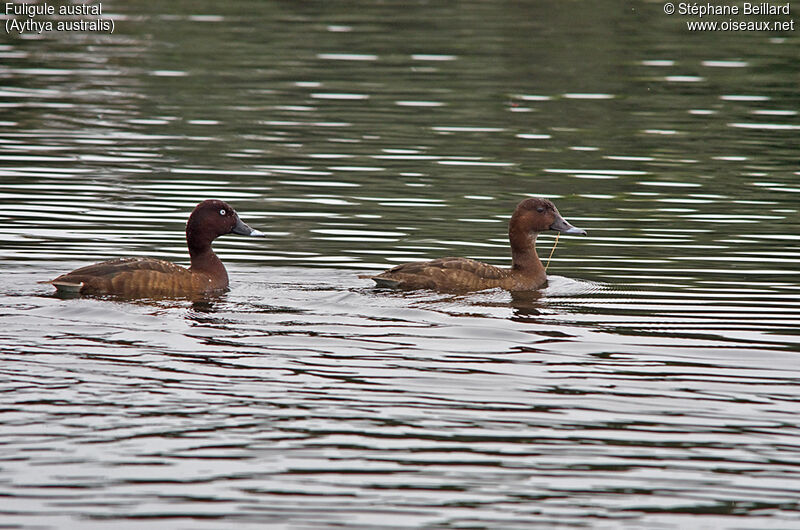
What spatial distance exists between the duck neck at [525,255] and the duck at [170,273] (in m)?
2.54

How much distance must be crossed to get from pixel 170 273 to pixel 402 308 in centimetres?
216

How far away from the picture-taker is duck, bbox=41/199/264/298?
11992mm

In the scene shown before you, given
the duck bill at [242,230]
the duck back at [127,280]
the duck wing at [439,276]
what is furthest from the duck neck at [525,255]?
the duck back at [127,280]

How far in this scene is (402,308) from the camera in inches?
472

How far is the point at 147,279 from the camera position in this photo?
12164 millimetres

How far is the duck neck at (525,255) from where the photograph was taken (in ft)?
44.2

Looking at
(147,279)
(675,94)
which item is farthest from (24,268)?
(675,94)

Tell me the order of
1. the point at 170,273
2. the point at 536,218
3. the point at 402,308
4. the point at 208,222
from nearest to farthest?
the point at 402,308 → the point at 170,273 → the point at 208,222 → the point at 536,218

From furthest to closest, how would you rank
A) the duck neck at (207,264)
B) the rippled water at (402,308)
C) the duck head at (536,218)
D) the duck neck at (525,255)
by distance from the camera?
the duck head at (536,218) → the duck neck at (525,255) → the duck neck at (207,264) → the rippled water at (402,308)

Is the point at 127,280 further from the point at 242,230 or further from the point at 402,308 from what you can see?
the point at 402,308

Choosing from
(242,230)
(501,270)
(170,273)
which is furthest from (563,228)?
(170,273)

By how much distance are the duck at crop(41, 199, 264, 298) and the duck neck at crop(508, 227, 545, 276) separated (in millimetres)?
2538

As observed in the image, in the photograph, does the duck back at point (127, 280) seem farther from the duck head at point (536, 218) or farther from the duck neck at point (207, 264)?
the duck head at point (536, 218)

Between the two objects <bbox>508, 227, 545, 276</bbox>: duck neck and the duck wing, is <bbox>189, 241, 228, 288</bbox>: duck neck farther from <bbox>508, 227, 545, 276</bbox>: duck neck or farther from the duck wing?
<bbox>508, 227, 545, 276</bbox>: duck neck
